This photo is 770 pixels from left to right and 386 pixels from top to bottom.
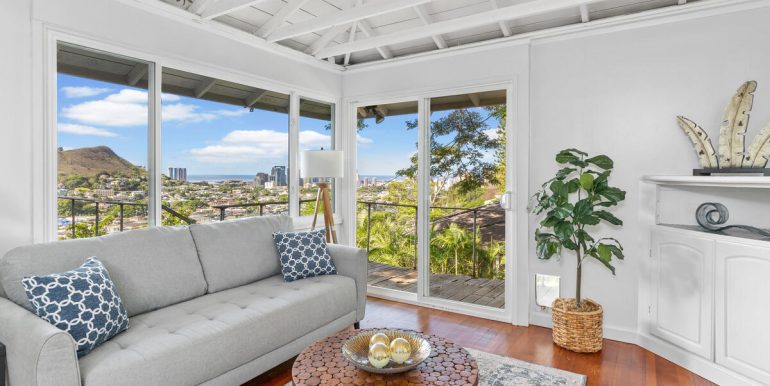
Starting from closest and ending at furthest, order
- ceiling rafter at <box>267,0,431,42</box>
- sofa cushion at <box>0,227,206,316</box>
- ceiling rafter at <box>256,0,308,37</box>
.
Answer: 1. sofa cushion at <box>0,227,206,316</box>
2. ceiling rafter at <box>267,0,431,42</box>
3. ceiling rafter at <box>256,0,308,37</box>

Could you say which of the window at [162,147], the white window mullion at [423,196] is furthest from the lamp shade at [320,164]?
the white window mullion at [423,196]

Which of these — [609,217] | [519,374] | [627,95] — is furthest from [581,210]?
[519,374]

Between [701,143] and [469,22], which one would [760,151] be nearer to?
[701,143]

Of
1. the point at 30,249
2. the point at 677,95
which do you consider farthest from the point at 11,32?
the point at 677,95

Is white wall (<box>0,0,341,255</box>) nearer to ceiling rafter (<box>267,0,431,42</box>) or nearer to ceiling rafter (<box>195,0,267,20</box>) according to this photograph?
ceiling rafter (<box>195,0,267,20</box>)

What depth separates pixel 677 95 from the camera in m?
3.07

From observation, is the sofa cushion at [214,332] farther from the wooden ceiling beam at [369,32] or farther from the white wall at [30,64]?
the wooden ceiling beam at [369,32]

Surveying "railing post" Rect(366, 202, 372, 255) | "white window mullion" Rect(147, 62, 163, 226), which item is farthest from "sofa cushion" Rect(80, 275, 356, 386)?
"railing post" Rect(366, 202, 372, 255)

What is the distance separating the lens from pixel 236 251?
308 centimetres

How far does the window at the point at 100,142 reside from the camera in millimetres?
2643

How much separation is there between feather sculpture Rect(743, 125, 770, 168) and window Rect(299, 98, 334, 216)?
3.44 m

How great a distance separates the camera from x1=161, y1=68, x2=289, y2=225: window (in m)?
3.24

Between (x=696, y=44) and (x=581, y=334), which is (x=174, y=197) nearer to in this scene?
(x=581, y=334)

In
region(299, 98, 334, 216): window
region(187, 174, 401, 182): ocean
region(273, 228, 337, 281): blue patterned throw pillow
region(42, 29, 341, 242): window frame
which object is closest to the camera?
region(42, 29, 341, 242): window frame
